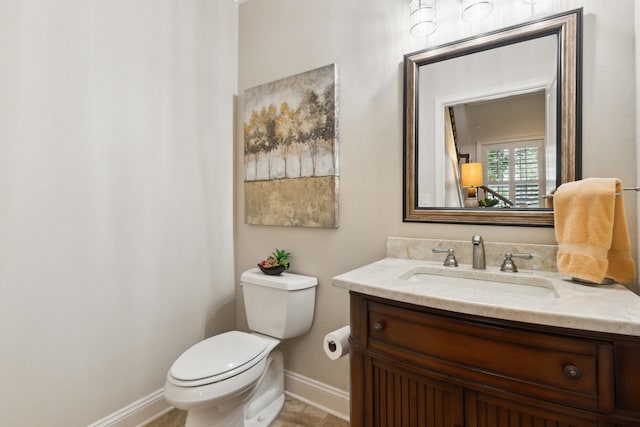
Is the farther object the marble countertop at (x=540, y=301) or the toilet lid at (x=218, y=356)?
the toilet lid at (x=218, y=356)

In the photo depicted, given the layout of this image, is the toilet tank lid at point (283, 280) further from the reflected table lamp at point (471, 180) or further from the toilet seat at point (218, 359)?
the reflected table lamp at point (471, 180)

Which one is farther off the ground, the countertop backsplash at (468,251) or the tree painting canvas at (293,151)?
the tree painting canvas at (293,151)

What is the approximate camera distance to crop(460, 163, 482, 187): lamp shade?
1.37 metres

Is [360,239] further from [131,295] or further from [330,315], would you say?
[131,295]

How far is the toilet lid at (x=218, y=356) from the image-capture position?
1302mm

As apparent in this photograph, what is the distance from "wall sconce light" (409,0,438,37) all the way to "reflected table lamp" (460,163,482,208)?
638 mm

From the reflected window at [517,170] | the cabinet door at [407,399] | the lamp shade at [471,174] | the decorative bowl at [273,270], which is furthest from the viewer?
the decorative bowl at [273,270]

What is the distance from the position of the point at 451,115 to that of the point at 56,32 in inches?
71.1

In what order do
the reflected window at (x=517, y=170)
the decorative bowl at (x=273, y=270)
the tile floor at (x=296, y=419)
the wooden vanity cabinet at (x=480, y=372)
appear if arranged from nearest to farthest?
1. the wooden vanity cabinet at (x=480, y=372)
2. the reflected window at (x=517, y=170)
3. the tile floor at (x=296, y=419)
4. the decorative bowl at (x=273, y=270)

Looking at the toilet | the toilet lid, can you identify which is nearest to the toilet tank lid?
the toilet

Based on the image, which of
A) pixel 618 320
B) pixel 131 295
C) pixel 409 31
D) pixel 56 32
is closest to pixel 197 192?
pixel 131 295

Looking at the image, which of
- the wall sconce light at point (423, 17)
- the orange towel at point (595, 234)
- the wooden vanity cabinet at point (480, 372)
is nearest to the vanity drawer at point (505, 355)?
the wooden vanity cabinet at point (480, 372)

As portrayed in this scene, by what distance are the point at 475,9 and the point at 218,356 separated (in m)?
1.89

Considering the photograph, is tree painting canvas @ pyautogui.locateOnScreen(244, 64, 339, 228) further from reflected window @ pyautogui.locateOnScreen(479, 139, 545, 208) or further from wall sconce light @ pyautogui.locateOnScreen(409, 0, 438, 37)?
reflected window @ pyautogui.locateOnScreen(479, 139, 545, 208)
